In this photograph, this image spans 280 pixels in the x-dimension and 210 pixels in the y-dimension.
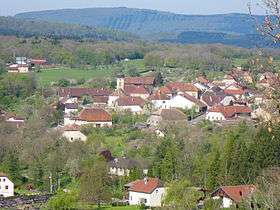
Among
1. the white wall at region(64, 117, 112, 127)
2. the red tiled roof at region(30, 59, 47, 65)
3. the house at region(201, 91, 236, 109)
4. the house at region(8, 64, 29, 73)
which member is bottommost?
the red tiled roof at region(30, 59, 47, 65)

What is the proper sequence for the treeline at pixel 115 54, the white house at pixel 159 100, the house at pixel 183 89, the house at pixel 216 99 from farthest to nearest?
the treeline at pixel 115 54
the house at pixel 183 89
the house at pixel 216 99
the white house at pixel 159 100

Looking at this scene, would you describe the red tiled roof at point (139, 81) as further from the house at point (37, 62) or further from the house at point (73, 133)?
the house at point (73, 133)

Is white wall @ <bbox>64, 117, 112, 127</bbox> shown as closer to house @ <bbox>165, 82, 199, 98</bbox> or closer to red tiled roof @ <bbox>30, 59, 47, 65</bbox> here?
house @ <bbox>165, 82, 199, 98</bbox>

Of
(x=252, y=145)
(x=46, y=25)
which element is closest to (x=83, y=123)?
(x=252, y=145)

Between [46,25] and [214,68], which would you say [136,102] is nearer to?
[214,68]

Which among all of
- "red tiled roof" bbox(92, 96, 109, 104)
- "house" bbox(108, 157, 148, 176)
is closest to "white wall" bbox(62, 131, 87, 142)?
Answer: "house" bbox(108, 157, 148, 176)

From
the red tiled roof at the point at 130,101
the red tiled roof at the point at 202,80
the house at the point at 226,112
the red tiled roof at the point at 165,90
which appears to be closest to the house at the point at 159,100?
the red tiled roof at the point at 165,90

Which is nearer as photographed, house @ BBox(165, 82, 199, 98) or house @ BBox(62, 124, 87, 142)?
house @ BBox(62, 124, 87, 142)
